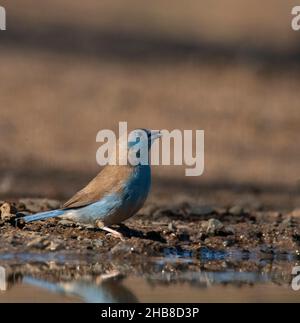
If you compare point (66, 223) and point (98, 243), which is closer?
point (98, 243)

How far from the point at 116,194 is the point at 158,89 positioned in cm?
788

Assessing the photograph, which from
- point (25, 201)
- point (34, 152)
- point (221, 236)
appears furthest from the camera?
point (34, 152)

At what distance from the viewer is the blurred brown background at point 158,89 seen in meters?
14.4

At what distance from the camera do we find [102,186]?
1050cm

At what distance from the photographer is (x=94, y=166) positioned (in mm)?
14609

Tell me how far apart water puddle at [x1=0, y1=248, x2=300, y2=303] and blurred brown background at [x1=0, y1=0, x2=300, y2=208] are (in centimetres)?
324

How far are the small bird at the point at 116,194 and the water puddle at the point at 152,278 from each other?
0.48 metres

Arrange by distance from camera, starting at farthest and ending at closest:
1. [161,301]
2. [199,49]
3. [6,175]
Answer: [199,49]
[6,175]
[161,301]

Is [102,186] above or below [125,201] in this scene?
above

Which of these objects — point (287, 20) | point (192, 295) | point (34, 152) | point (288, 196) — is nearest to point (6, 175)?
point (34, 152)

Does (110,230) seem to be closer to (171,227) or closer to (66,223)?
(66,223)

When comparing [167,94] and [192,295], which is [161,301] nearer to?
[192,295]

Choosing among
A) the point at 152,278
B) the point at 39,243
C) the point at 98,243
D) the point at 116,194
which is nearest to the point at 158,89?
the point at 116,194

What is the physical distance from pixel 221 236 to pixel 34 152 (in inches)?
174
